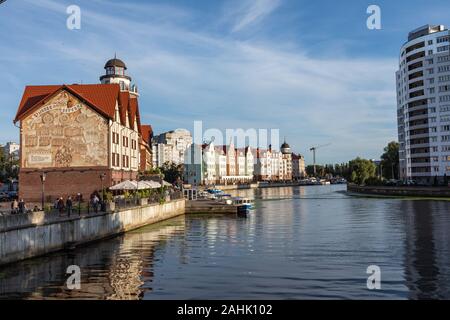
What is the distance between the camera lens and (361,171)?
175 meters

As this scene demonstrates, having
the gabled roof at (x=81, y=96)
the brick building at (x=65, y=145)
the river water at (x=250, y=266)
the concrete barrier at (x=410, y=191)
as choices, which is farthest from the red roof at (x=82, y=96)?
the concrete barrier at (x=410, y=191)

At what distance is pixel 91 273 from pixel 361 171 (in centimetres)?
15761

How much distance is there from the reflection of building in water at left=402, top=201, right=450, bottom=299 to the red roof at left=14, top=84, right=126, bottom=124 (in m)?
41.4

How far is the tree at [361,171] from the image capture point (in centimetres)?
17150

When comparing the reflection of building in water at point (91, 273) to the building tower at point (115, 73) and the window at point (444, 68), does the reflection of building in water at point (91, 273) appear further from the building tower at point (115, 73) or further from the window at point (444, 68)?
the window at point (444, 68)

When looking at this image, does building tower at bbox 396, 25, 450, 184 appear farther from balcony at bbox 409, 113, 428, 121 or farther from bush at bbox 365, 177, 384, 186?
bush at bbox 365, 177, 384, 186

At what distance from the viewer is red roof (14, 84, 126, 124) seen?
212ft

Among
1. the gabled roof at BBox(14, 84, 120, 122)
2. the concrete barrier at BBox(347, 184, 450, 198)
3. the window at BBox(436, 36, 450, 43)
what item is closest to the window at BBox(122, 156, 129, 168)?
the gabled roof at BBox(14, 84, 120, 122)

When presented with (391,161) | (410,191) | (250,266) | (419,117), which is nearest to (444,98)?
(419,117)

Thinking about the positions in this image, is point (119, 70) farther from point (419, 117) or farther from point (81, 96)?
point (419, 117)
